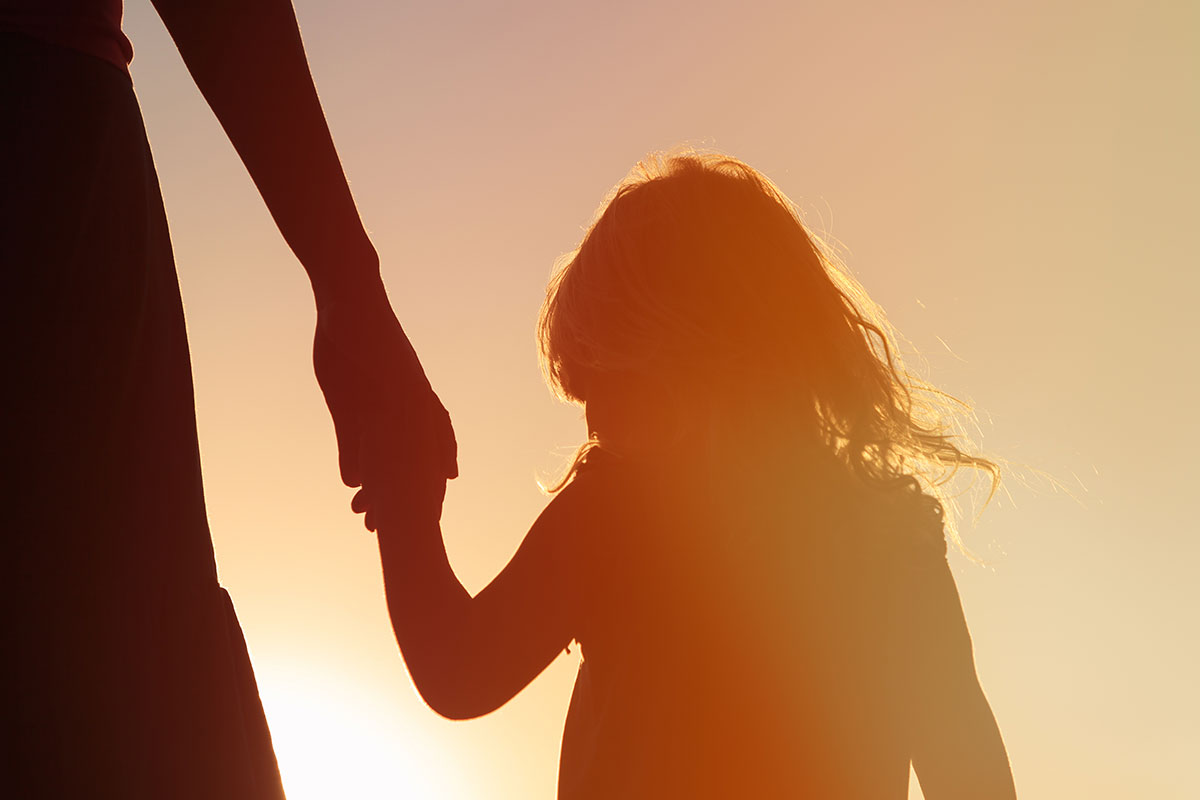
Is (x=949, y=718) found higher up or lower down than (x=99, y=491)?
higher up

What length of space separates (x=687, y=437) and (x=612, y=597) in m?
0.43

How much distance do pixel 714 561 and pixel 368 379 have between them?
3.34ft

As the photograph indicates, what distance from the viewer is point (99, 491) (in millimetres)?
876

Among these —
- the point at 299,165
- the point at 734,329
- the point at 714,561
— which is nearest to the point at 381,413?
the point at 299,165

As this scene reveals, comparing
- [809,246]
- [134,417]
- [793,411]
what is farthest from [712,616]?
[134,417]

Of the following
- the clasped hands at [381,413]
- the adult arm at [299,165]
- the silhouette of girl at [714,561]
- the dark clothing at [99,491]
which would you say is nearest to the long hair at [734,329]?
the silhouette of girl at [714,561]

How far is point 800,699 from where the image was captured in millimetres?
2160

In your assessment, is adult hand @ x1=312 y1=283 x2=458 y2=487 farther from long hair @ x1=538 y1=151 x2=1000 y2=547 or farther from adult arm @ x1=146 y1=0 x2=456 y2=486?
long hair @ x1=538 y1=151 x2=1000 y2=547

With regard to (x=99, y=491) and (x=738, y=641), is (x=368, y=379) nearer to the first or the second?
(x=99, y=491)

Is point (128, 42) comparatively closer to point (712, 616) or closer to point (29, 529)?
point (29, 529)

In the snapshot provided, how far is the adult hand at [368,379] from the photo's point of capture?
1.40m

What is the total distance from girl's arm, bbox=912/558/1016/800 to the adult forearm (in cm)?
171

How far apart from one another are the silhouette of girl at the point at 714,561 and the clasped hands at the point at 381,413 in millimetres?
14

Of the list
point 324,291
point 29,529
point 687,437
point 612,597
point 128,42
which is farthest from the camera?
point 687,437
